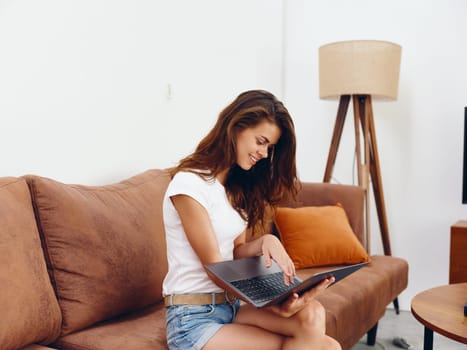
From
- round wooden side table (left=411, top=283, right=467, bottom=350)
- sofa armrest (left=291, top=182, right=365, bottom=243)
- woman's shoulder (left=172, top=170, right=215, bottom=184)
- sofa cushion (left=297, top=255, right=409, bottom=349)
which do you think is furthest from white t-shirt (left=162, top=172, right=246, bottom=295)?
sofa armrest (left=291, top=182, right=365, bottom=243)

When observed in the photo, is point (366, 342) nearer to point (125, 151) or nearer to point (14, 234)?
point (125, 151)

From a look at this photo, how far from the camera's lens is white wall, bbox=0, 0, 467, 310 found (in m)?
1.72

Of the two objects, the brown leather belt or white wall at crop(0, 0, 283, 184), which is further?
white wall at crop(0, 0, 283, 184)

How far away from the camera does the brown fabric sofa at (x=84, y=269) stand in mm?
1238

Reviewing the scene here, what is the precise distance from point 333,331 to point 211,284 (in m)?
0.56

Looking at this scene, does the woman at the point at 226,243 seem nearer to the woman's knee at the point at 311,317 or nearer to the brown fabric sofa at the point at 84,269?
the woman's knee at the point at 311,317

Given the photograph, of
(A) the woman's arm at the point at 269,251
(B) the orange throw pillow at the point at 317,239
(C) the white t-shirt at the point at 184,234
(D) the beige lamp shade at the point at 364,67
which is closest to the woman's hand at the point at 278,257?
(A) the woman's arm at the point at 269,251

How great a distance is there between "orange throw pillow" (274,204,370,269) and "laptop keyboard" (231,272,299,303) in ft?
3.04

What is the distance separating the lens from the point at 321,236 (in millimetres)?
2391

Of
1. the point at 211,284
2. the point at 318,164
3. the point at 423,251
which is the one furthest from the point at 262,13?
the point at 211,284

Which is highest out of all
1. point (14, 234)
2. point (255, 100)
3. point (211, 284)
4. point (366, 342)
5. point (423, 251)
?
point (255, 100)

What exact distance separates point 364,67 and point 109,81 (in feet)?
4.74

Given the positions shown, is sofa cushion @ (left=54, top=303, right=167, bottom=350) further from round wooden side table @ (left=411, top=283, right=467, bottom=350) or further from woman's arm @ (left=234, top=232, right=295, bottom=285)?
round wooden side table @ (left=411, top=283, right=467, bottom=350)

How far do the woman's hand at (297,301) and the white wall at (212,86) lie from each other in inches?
37.2
